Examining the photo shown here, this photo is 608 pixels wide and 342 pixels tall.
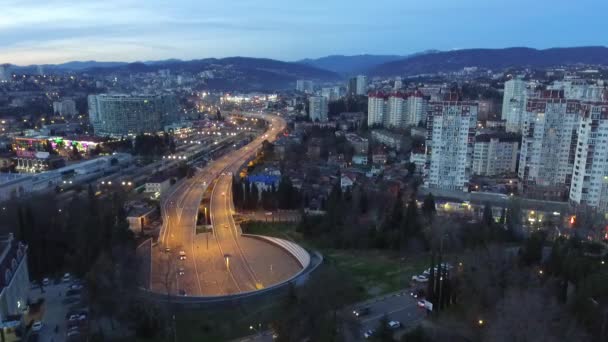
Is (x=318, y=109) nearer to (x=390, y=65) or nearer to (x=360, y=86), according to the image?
(x=360, y=86)

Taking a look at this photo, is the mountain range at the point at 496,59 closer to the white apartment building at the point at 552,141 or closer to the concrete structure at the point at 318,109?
the concrete structure at the point at 318,109

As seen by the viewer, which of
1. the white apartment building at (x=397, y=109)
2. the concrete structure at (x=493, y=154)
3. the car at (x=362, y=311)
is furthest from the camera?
the white apartment building at (x=397, y=109)

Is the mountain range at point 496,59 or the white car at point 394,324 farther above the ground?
the mountain range at point 496,59

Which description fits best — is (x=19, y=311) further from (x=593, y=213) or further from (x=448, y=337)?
(x=593, y=213)

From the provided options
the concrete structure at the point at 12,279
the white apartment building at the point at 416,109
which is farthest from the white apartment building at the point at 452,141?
the white apartment building at the point at 416,109

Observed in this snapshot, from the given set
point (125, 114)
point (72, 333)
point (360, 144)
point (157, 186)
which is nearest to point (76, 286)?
point (72, 333)

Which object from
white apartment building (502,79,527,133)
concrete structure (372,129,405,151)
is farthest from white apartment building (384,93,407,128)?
white apartment building (502,79,527,133)

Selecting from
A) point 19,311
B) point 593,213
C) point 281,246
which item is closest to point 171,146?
point 281,246
